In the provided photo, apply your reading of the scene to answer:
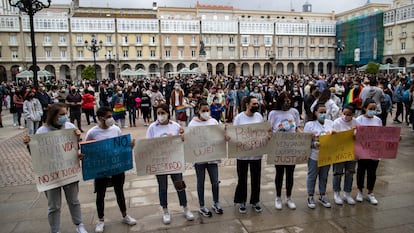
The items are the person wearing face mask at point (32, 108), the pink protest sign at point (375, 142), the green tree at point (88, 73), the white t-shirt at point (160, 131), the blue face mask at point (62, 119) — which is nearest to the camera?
the blue face mask at point (62, 119)

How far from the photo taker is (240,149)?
457 cm

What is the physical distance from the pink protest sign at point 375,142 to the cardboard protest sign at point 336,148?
0.11 meters

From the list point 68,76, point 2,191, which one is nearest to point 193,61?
point 68,76

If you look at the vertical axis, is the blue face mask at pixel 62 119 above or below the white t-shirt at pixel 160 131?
above

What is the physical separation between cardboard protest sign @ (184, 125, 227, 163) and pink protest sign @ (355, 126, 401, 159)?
2.02 meters

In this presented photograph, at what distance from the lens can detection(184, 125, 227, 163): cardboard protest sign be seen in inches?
177

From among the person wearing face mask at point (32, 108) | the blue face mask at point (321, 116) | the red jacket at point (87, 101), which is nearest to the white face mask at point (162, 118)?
the blue face mask at point (321, 116)

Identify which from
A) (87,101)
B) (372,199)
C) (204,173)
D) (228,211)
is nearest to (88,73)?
(87,101)

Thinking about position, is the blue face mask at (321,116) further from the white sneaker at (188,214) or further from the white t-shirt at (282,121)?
the white sneaker at (188,214)

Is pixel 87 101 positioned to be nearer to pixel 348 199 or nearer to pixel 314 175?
pixel 314 175

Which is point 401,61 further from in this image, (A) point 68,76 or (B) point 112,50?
(A) point 68,76

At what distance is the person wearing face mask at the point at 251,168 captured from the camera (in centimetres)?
454

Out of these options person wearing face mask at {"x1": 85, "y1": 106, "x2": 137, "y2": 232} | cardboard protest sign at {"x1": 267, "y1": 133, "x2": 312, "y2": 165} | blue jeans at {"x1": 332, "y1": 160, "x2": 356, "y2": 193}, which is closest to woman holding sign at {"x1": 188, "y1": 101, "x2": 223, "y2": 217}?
cardboard protest sign at {"x1": 267, "y1": 133, "x2": 312, "y2": 165}

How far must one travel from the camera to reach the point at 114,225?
14.2ft
